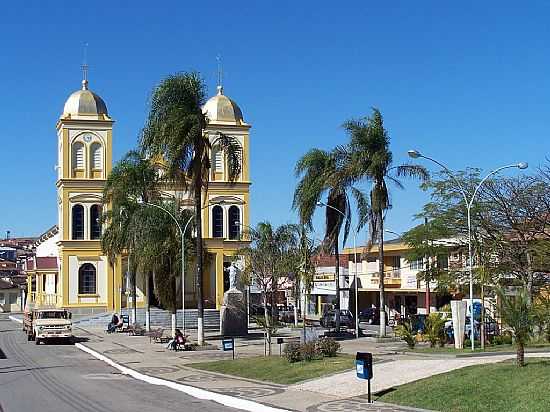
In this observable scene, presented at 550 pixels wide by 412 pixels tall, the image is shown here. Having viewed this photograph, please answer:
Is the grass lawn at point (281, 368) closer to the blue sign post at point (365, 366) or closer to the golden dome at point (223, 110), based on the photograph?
the blue sign post at point (365, 366)

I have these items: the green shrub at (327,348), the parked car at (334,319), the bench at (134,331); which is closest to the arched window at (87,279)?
the bench at (134,331)

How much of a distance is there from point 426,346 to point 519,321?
1476cm

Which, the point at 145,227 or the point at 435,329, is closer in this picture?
the point at 435,329

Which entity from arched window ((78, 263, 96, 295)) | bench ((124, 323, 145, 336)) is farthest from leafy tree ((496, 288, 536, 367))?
arched window ((78, 263, 96, 295))

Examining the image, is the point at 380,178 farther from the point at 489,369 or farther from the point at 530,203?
the point at 489,369

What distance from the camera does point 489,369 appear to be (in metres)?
19.5

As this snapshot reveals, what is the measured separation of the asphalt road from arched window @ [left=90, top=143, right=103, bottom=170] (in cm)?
3648

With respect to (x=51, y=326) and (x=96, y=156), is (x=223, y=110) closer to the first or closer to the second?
(x=96, y=156)

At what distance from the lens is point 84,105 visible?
2953 inches

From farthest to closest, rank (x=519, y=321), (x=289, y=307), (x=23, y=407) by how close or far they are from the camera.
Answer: (x=289, y=307)
(x=23, y=407)
(x=519, y=321)

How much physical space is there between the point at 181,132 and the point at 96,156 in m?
35.4

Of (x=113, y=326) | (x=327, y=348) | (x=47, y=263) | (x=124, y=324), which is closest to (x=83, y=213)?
(x=47, y=263)

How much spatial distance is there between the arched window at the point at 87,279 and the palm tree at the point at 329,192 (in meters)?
30.1

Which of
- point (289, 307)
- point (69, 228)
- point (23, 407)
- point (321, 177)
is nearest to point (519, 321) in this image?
point (23, 407)
